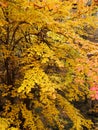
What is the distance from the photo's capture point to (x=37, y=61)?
607 cm

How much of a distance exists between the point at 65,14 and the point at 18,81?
Result: 198 centimetres

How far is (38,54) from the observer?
18.0 ft

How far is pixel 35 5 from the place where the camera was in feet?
17.9

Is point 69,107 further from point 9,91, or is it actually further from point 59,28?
point 59,28

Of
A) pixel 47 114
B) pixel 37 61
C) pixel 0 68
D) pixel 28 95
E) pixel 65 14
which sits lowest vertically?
pixel 47 114

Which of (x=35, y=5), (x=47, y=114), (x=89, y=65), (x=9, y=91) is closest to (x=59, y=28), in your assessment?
(x=35, y=5)

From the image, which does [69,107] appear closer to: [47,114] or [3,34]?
[47,114]

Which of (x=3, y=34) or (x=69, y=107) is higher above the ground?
(x=3, y=34)

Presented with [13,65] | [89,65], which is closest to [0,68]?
[13,65]

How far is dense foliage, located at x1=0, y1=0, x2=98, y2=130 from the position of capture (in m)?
5.46

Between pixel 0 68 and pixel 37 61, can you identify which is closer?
pixel 37 61

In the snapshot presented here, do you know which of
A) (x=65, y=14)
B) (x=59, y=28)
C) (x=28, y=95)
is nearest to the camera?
(x=59, y=28)

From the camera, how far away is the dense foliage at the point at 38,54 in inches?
215

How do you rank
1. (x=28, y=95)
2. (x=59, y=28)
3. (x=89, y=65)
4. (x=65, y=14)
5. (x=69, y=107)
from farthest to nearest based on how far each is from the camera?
(x=69, y=107) < (x=28, y=95) < (x=65, y=14) < (x=59, y=28) < (x=89, y=65)
